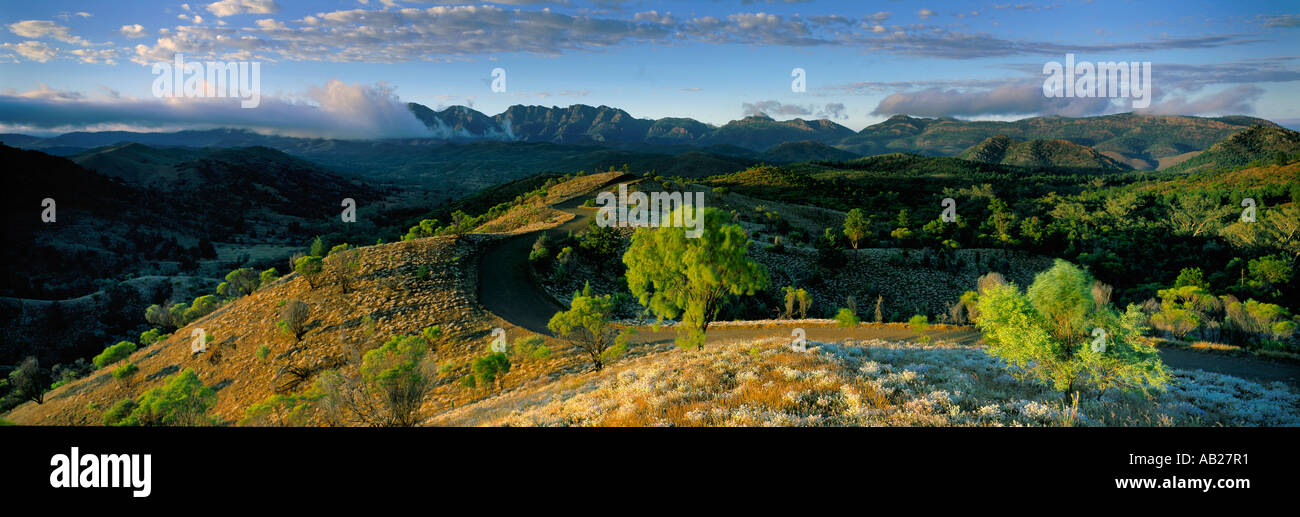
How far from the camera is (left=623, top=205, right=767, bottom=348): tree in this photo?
49.7 feet

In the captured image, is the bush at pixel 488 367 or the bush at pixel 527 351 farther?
the bush at pixel 527 351

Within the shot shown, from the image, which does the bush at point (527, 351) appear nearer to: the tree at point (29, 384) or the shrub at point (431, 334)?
the shrub at point (431, 334)

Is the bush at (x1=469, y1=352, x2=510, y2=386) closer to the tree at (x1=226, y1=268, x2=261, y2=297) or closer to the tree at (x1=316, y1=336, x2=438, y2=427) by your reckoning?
the tree at (x1=316, y1=336, x2=438, y2=427)

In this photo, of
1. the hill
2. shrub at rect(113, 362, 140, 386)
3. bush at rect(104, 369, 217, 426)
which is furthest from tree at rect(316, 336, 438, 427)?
the hill

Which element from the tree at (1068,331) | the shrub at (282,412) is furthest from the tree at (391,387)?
the tree at (1068,331)

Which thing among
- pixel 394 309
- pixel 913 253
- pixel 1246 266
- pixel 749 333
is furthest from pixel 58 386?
pixel 1246 266

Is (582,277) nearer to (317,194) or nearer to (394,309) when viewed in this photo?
(394,309)

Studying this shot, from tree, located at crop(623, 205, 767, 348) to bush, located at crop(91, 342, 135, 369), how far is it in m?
28.0

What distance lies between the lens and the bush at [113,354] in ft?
82.5

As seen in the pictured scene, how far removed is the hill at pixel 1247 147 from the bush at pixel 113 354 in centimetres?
20263

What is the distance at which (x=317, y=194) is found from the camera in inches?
5817

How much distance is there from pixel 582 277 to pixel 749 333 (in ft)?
40.6

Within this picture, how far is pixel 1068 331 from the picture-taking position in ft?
33.8

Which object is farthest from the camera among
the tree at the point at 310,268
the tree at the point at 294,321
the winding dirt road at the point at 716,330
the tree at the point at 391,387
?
the tree at the point at 310,268
